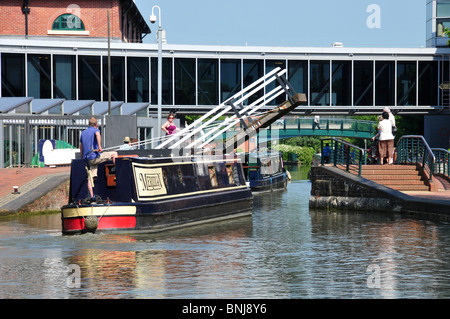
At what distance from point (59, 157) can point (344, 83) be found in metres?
26.5

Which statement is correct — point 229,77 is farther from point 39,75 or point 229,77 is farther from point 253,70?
point 39,75

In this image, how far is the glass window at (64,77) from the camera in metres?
48.4

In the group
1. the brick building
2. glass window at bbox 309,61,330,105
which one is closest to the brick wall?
the brick building

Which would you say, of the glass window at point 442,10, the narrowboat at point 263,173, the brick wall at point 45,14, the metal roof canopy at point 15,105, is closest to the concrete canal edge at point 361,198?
the narrowboat at point 263,173

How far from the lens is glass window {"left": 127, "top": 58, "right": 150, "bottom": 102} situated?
161 ft

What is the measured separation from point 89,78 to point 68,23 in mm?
9471

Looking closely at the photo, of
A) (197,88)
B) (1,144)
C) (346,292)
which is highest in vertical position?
(197,88)

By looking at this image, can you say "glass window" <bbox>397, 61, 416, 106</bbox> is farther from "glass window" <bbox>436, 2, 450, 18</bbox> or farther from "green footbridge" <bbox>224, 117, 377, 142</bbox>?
"glass window" <bbox>436, 2, 450, 18</bbox>

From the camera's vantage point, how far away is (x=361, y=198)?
2169 cm

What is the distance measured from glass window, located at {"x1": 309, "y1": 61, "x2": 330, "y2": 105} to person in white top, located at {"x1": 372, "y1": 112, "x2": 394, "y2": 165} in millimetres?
26878

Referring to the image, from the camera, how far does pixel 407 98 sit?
52000 millimetres
